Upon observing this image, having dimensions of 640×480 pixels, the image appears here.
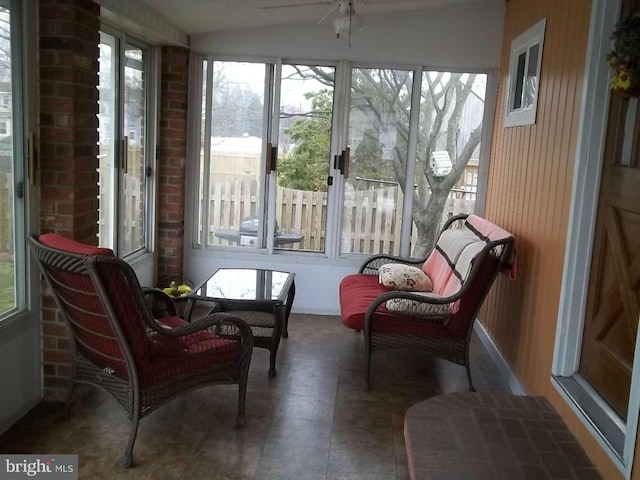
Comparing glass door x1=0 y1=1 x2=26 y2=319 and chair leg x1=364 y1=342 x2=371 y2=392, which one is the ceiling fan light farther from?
chair leg x1=364 y1=342 x2=371 y2=392

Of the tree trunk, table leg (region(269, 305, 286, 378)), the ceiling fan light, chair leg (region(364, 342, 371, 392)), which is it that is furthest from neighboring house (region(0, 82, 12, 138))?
the tree trunk

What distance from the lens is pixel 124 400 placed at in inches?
106

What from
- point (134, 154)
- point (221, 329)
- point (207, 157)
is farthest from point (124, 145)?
point (221, 329)

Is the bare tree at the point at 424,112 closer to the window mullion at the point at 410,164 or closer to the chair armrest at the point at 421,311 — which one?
the window mullion at the point at 410,164

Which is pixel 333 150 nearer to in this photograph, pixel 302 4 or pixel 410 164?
pixel 410 164

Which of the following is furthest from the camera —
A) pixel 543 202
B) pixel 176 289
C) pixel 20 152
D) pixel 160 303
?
pixel 176 289

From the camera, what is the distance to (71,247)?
2.52m

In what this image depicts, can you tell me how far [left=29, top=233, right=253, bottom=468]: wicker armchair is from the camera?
2.44m

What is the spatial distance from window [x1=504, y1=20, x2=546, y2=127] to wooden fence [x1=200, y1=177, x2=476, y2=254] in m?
0.96

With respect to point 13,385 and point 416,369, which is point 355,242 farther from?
point 13,385

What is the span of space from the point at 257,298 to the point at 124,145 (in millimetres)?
1491

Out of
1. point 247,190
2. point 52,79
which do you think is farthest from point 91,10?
point 247,190

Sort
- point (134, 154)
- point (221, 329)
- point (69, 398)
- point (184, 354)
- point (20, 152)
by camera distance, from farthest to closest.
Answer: point (134, 154) < point (221, 329) < point (69, 398) < point (20, 152) < point (184, 354)

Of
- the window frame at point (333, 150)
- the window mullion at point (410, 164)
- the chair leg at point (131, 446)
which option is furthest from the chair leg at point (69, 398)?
the window mullion at point (410, 164)
